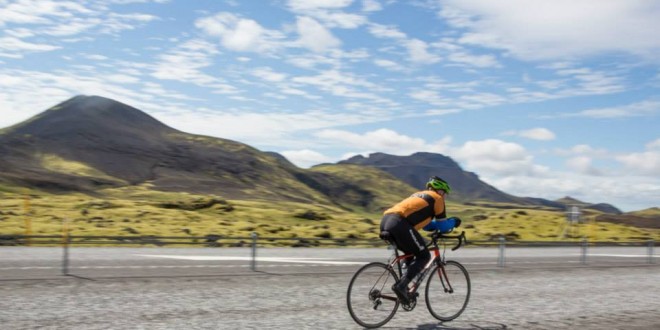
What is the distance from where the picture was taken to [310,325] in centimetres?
889

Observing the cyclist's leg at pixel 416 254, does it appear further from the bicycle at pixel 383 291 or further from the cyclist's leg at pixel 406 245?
the bicycle at pixel 383 291

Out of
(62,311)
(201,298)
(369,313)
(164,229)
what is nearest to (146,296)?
(201,298)

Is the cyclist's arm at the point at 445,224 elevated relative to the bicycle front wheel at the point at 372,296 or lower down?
elevated

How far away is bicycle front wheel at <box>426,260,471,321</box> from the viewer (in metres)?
9.23

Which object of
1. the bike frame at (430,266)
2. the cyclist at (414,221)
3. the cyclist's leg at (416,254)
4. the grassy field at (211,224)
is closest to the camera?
the cyclist at (414,221)

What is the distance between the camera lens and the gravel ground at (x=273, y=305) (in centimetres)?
907

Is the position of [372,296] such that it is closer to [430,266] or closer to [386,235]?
[386,235]

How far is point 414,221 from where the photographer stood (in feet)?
27.9

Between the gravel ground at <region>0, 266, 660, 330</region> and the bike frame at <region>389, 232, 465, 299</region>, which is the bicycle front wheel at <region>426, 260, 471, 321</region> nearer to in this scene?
the bike frame at <region>389, 232, 465, 299</region>

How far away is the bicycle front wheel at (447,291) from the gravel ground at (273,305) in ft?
0.58

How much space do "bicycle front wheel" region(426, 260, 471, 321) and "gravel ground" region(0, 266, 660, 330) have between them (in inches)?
6.9

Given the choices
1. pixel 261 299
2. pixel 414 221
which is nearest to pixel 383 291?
pixel 414 221

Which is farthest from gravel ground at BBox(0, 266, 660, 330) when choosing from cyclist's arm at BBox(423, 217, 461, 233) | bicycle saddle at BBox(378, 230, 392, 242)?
cyclist's arm at BBox(423, 217, 461, 233)

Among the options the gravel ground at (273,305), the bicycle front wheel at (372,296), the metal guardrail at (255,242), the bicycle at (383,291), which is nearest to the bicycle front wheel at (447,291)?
the bicycle at (383,291)
